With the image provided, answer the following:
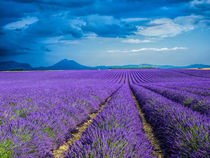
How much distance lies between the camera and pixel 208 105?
4309 mm

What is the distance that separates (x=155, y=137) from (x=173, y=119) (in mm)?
616

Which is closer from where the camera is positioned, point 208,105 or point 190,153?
point 190,153

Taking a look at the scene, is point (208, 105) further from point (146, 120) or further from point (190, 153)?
point (190, 153)

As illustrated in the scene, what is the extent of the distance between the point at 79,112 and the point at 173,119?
2.50 metres

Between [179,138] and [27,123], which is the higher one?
[27,123]

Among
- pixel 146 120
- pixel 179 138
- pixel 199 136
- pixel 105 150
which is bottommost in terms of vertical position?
pixel 146 120

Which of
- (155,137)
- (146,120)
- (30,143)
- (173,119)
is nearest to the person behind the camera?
(30,143)

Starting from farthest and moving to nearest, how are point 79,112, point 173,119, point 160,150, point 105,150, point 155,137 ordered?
point 79,112, point 155,137, point 173,119, point 160,150, point 105,150

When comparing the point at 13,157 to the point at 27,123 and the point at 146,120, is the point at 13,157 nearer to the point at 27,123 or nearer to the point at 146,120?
the point at 27,123

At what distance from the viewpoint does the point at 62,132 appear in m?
2.73

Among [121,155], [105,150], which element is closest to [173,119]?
[121,155]

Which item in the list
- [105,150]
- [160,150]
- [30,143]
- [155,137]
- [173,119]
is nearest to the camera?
[105,150]

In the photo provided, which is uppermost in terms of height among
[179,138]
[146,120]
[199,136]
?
[199,136]

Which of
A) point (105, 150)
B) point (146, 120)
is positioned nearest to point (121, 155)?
point (105, 150)
